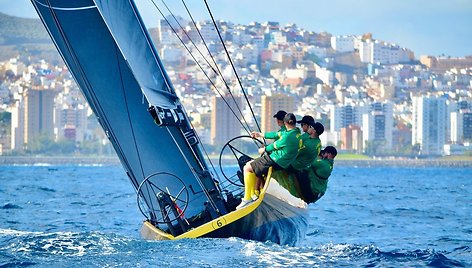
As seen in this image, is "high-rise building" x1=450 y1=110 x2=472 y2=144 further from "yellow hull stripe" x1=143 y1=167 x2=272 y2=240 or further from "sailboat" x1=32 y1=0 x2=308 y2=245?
"yellow hull stripe" x1=143 y1=167 x2=272 y2=240

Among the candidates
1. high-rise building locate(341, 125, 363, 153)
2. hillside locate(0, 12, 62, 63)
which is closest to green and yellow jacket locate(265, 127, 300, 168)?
high-rise building locate(341, 125, 363, 153)

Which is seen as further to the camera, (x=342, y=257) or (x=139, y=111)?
(x=139, y=111)

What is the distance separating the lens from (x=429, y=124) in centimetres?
13088

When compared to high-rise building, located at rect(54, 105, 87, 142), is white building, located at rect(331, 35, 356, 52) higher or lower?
higher

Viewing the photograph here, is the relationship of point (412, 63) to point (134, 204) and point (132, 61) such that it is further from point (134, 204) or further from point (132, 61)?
point (132, 61)

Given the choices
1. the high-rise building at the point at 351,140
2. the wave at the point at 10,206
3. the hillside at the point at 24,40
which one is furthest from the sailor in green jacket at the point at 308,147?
the hillside at the point at 24,40

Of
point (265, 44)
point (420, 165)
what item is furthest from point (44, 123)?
point (265, 44)

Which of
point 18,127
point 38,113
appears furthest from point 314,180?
point 38,113

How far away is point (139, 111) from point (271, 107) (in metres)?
108

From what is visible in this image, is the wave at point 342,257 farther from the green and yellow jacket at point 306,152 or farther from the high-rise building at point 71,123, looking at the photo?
the high-rise building at point 71,123

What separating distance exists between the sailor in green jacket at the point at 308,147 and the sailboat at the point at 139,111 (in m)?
0.34

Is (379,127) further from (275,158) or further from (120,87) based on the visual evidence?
(275,158)

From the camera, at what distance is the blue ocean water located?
12.2 meters

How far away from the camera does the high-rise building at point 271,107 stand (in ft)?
392
